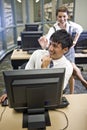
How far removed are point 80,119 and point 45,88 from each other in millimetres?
412

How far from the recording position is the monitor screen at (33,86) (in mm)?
1399

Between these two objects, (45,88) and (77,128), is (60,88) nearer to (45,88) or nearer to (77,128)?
(45,88)

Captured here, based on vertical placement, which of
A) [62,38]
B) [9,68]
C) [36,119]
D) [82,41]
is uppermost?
[62,38]

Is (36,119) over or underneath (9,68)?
over

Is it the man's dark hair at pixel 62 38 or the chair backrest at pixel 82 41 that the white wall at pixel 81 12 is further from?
the man's dark hair at pixel 62 38

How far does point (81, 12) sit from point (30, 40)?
15.7ft

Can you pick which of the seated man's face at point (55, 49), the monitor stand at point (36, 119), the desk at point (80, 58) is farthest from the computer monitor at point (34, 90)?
the desk at point (80, 58)

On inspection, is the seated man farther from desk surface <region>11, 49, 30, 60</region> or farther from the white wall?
the white wall

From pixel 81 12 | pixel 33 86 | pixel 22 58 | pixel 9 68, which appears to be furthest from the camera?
pixel 81 12

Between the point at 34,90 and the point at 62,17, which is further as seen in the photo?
the point at 62,17

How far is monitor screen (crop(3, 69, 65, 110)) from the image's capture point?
1399 mm

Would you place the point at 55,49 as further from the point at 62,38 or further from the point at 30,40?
the point at 30,40

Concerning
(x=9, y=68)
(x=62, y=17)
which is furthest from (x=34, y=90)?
(x=9, y=68)

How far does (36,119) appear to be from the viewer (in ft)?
5.10
